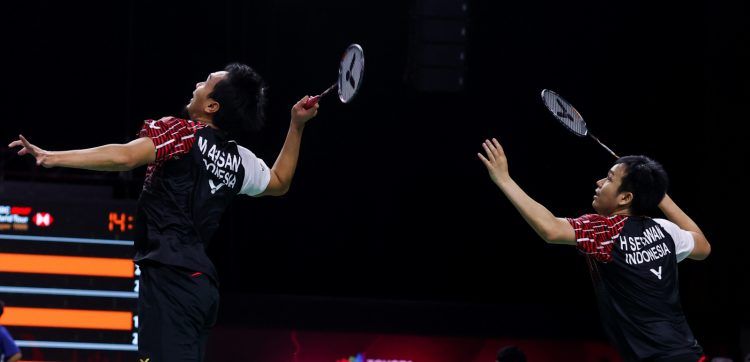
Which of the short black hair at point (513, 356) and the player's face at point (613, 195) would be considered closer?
the player's face at point (613, 195)

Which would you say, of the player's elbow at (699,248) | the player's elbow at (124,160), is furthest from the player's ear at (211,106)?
the player's elbow at (699,248)

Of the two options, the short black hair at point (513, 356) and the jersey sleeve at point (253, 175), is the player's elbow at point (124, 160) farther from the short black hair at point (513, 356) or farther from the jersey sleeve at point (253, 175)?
the short black hair at point (513, 356)

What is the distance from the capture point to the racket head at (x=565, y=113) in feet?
15.3

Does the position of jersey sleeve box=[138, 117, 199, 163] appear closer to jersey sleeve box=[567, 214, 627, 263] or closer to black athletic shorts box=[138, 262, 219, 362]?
black athletic shorts box=[138, 262, 219, 362]

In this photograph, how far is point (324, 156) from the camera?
9773 mm

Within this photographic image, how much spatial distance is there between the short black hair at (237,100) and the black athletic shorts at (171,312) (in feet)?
1.82

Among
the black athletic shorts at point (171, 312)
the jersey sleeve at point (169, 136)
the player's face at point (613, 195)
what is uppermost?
the jersey sleeve at point (169, 136)

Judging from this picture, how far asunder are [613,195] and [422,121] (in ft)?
19.8

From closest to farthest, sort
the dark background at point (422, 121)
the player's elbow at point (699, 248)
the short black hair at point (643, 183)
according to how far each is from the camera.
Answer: the short black hair at point (643, 183), the player's elbow at point (699, 248), the dark background at point (422, 121)

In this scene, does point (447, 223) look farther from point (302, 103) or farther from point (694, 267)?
point (302, 103)

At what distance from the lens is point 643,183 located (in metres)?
3.76

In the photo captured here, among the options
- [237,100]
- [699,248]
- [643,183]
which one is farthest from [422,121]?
[237,100]

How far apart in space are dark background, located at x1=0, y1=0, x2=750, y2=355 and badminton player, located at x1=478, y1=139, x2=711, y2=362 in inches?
213

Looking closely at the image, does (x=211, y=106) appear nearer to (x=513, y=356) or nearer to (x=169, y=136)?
(x=169, y=136)
